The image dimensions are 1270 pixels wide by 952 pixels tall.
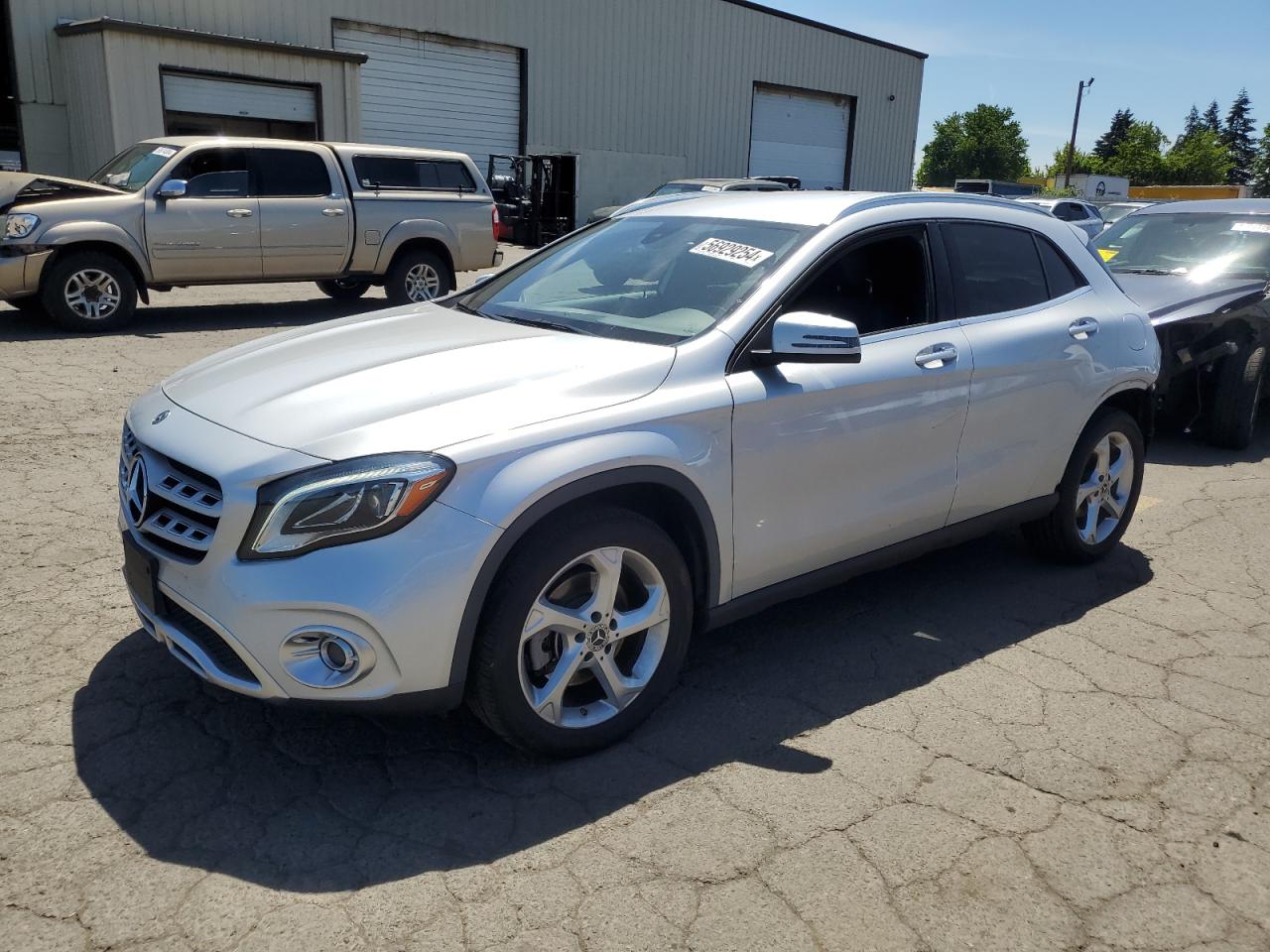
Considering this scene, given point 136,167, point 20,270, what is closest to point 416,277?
point 136,167

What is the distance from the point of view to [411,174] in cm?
1209

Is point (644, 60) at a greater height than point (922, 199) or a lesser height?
greater

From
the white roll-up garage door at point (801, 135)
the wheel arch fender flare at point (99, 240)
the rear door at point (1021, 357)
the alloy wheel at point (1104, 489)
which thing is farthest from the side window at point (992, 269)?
the white roll-up garage door at point (801, 135)

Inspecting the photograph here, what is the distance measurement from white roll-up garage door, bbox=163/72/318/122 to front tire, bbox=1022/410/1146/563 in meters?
17.4

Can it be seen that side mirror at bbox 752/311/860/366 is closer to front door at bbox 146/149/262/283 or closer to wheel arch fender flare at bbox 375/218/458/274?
front door at bbox 146/149/262/283

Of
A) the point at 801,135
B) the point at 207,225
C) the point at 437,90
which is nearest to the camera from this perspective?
the point at 207,225

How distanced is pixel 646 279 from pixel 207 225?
8152 millimetres

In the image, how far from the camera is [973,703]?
12.0 feet

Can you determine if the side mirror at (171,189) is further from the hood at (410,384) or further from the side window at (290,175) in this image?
the hood at (410,384)

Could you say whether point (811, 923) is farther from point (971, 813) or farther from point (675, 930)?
point (971, 813)

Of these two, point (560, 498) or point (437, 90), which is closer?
point (560, 498)

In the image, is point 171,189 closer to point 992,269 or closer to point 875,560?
point 992,269

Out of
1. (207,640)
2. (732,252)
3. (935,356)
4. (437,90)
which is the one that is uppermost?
(437,90)

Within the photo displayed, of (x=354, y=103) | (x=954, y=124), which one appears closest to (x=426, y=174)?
(x=354, y=103)
